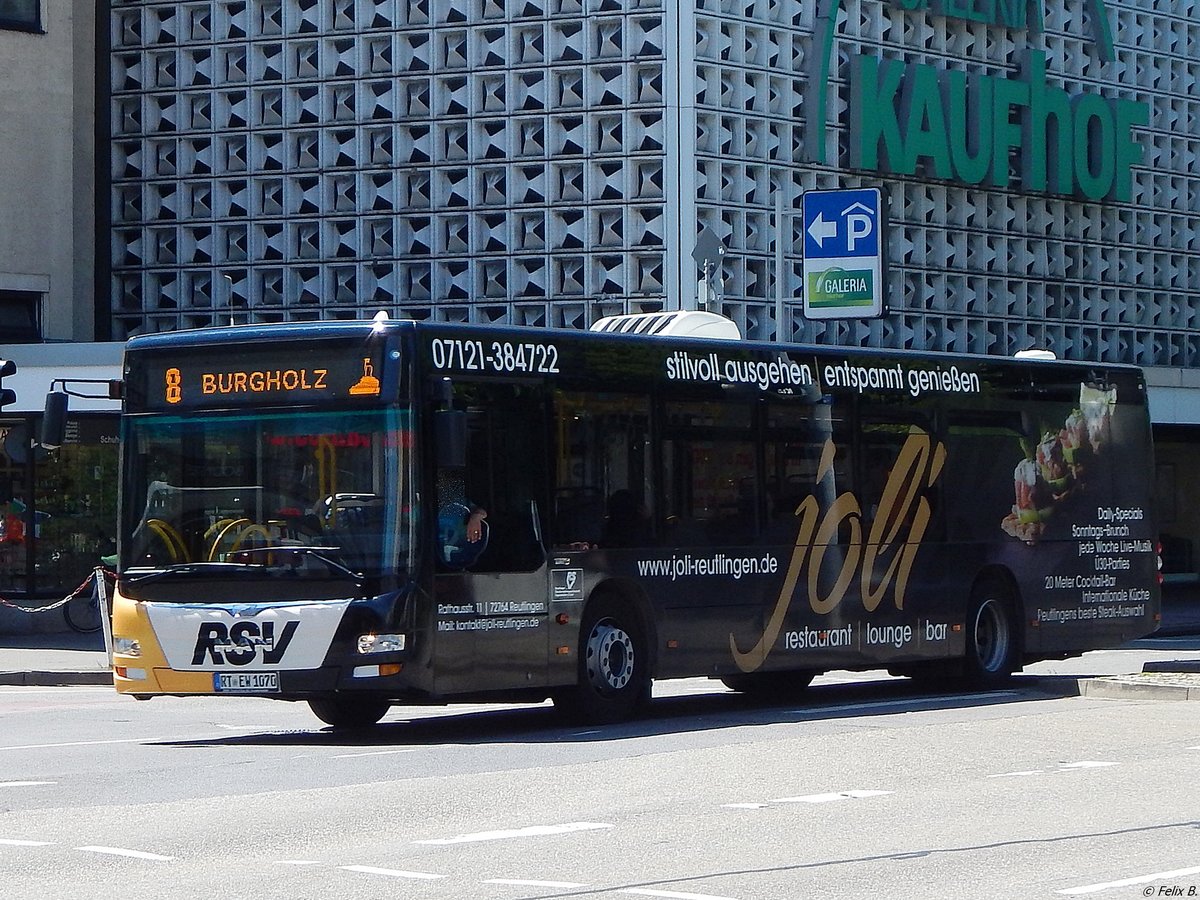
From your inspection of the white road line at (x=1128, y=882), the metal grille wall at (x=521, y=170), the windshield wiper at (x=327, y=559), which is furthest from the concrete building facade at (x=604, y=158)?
the white road line at (x=1128, y=882)

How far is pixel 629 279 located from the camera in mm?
31828

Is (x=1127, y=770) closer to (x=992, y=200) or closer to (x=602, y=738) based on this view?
(x=602, y=738)

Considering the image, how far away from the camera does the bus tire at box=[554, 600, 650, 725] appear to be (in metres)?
16.6

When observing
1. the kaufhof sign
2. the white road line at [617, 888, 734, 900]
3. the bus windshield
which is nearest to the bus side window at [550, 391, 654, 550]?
the bus windshield

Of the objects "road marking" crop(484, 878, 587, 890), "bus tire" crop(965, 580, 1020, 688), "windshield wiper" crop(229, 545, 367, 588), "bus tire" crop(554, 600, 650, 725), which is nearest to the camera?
"road marking" crop(484, 878, 587, 890)

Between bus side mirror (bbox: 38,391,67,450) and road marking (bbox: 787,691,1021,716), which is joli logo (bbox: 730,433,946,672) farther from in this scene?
bus side mirror (bbox: 38,391,67,450)

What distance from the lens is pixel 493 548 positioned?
1586 centimetres

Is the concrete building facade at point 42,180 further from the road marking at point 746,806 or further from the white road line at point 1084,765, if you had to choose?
the road marking at point 746,806

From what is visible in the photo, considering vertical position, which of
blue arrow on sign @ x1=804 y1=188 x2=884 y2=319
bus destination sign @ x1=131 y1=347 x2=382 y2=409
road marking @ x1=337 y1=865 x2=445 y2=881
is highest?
blue arrow on sign @ x1=804 y1=188 x2=884 y2=319

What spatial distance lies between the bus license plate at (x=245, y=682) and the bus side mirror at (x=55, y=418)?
7.29ft

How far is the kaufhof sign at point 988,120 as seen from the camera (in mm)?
33906

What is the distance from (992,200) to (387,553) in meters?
23.4

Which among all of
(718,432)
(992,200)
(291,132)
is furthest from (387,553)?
(992,200)

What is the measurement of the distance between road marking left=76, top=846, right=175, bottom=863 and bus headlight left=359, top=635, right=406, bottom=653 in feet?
16.7
